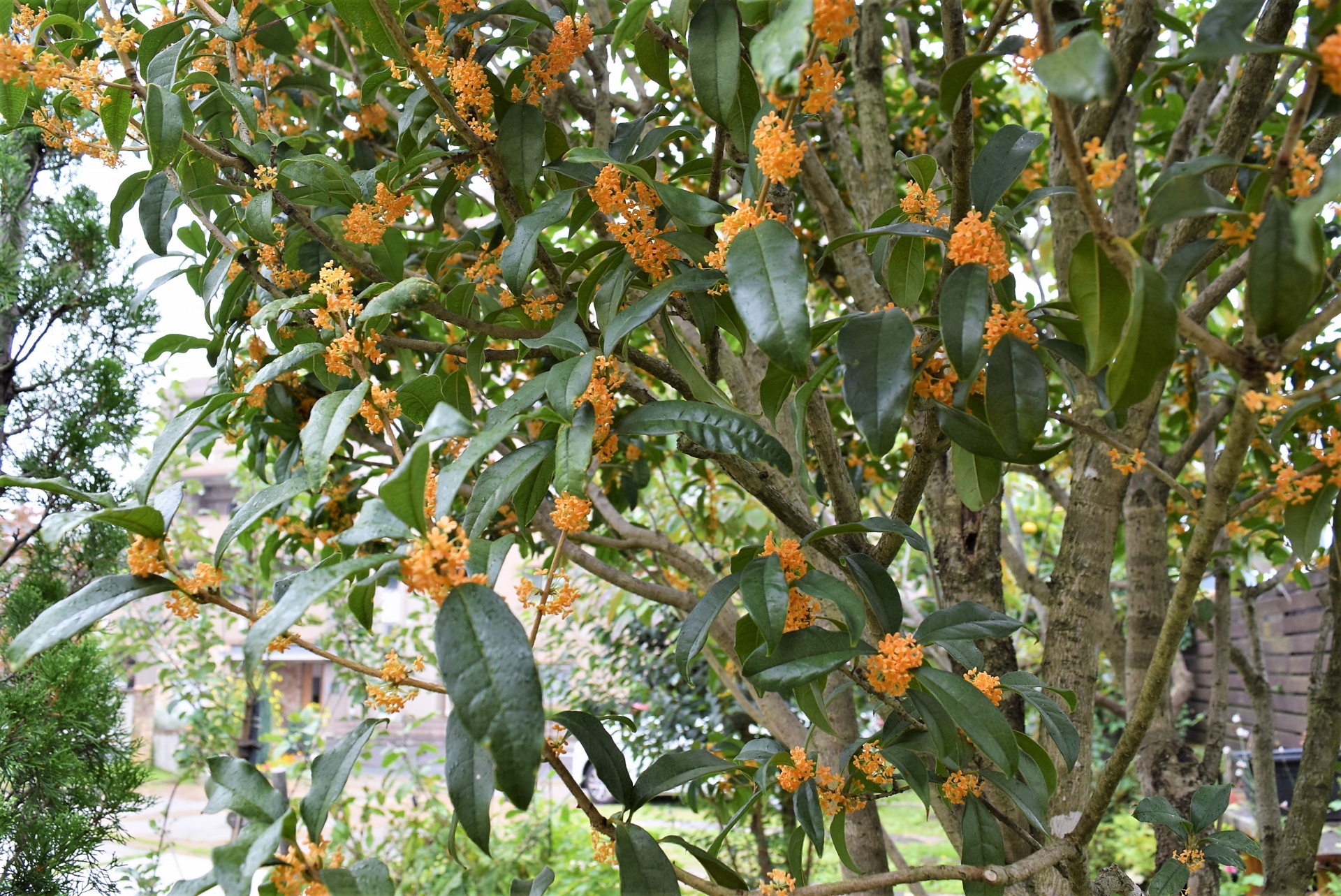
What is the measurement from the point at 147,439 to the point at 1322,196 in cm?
394

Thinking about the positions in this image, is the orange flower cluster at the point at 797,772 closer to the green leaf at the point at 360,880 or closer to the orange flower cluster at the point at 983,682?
the orange flower cluster at the point at 983,682

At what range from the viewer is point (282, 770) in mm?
3197

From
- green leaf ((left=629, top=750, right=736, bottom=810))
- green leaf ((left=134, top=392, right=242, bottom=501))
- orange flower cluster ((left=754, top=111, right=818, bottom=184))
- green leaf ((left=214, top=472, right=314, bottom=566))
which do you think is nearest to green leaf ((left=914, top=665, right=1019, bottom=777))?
green leaf ((left=629, top=750, right=736, bottom=810))

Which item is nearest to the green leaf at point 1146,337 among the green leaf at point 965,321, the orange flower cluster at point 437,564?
the green leaf at point 965,321

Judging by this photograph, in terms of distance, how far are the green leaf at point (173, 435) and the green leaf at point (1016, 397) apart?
664 millimetres

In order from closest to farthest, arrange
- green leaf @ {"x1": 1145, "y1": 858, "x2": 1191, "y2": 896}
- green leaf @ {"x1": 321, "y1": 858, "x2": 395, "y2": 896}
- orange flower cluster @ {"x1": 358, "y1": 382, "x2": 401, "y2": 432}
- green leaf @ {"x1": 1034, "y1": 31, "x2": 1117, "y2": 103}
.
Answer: green leaf @ {"x1": 1034, "y1": 31, "x2": 1117, "y2": 103}, green leaf @ {"x1": 321, "y1": 858, "x2": 395, "y2": 896}, orange flower cluster @ {"x1": 358, "y1": 382, "x2": 401, "y2": 432}, green leaf @ {"x1": 1145, "y1": 858, "x2": 1191, "y2": 896}

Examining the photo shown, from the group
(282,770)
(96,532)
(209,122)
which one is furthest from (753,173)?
(282,770)

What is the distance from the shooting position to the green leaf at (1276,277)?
574mm

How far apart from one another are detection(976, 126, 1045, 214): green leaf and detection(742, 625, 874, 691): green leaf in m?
0.39

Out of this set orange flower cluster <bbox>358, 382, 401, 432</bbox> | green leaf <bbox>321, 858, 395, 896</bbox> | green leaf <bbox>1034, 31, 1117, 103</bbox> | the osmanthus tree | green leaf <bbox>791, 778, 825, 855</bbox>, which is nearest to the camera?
green leaf <bbox>1034, 31, 1117, 103</bbox>

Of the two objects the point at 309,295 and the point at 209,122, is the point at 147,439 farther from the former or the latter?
the point at 309,295

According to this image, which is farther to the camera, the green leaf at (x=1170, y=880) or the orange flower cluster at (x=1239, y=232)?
the green leaf at (x=1170, y=880)

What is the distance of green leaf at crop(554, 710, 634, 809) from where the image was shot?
852 millimetres

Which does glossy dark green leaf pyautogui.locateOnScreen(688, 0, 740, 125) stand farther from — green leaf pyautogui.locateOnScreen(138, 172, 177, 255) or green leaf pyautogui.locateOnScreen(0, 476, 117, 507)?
green leaf pyautogui.locateOnScreen(138, 172, 177, 255)
